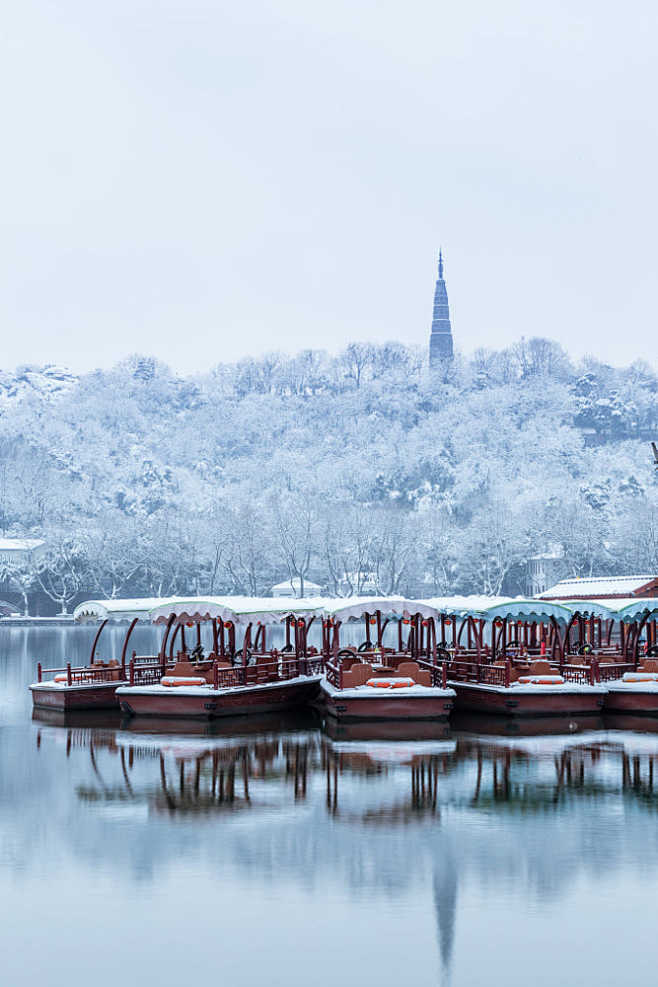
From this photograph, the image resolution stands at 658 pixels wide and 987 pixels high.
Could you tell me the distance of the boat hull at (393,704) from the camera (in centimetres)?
2889

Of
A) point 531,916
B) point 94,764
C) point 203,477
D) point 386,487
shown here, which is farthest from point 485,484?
point 531,916

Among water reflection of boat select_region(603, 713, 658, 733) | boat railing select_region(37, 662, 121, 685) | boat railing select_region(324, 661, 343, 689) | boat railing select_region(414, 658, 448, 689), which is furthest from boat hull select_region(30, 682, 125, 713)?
water reflection of boat select_region(603, 713, 658, 733)

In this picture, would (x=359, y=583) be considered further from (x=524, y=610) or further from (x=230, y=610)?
(x=230, y=610)

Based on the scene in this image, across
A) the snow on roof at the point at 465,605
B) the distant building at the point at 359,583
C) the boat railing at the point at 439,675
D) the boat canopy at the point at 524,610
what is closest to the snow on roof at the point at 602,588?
the boat canopy at the point at 524,610

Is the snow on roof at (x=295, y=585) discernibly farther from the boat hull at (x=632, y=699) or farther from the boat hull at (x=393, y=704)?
the boat hull at (x=393, y=704)

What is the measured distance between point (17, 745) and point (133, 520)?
96000mm

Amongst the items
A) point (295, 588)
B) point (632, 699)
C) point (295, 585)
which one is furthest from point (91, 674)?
point (295, 585)

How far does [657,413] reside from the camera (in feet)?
571

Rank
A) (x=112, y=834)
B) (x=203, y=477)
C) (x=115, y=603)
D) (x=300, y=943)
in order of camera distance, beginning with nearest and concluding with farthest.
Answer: (x=300, y=943) → (x=112, y=834) → (x=115, y=603) → (x=203, y=477)

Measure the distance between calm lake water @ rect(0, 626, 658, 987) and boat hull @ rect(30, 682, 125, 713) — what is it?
730cm

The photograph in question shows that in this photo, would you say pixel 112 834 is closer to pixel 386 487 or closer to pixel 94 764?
pixel 94 764

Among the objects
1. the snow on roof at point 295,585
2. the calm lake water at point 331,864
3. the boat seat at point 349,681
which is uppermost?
the snow on roof at point 295,585

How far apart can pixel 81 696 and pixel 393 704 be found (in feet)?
30.9

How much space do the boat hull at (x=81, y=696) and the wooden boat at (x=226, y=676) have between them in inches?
38.8
